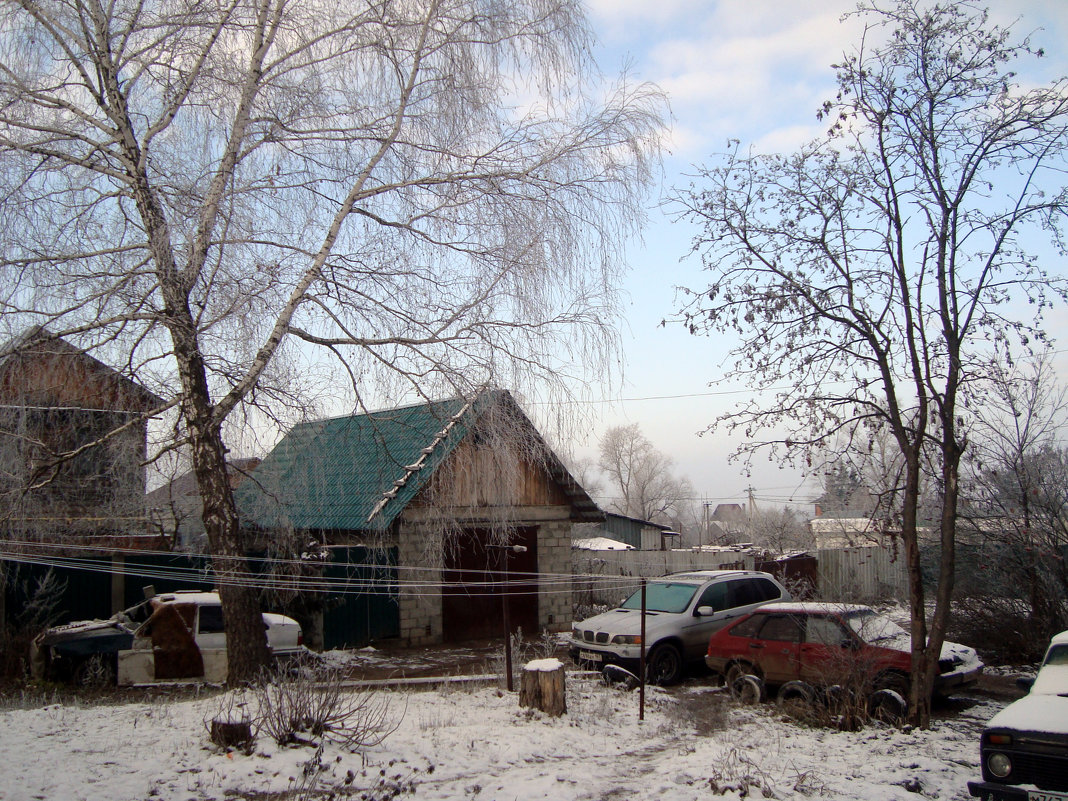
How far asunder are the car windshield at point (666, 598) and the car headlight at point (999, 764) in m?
7.13

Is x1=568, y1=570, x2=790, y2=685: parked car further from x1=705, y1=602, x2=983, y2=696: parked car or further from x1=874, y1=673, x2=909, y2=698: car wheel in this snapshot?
x1=874, y1=673, x2=909, y2=698: car wheel

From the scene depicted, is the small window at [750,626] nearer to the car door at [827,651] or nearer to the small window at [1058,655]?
the car door at [827,651]

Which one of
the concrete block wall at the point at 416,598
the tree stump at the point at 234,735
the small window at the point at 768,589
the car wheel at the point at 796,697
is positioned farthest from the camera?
the concrete block wall at the point at 416,598

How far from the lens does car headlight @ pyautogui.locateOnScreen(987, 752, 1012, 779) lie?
Result: 5973 millimetres

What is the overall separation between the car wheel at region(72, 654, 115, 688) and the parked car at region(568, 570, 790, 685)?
6966 millimetres

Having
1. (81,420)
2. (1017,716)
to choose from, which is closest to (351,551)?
(81,420)

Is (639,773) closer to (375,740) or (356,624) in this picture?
(375,740)

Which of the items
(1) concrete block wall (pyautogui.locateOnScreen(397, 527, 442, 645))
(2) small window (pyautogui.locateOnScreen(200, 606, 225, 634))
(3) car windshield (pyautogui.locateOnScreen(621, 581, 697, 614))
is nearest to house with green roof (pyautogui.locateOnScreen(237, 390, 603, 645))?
(1) concrete block wall (pyautogui.locateOnScreen(397, 527, 442, 645))

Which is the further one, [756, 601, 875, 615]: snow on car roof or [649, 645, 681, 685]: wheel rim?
[649, 645, 681, 685]: wheel rim

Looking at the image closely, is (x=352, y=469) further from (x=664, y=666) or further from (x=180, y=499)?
(x=664, y=666)

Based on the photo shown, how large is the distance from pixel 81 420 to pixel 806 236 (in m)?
9.08

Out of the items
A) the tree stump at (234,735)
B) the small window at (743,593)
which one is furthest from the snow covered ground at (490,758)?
the small window at (743,593)

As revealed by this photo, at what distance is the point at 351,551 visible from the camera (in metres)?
15.7

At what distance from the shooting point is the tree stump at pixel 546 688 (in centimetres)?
895
